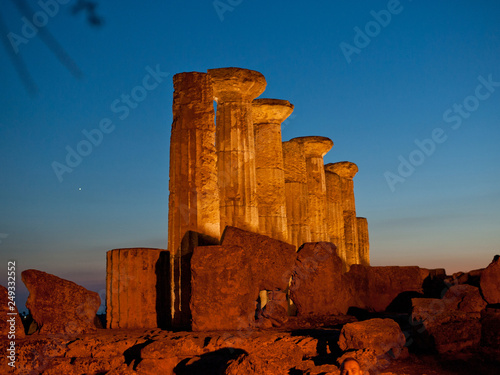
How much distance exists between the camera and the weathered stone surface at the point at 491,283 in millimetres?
9500

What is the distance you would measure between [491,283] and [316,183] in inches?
376

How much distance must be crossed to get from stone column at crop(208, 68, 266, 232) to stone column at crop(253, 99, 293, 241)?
1778 mm

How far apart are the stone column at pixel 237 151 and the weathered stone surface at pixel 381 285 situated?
133 inches

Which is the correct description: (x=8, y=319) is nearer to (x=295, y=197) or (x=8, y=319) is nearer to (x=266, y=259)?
(x=266, y=259)

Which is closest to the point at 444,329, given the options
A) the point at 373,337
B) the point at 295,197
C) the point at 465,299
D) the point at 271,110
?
the point at 373,337

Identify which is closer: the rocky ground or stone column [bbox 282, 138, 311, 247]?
the rocky ground

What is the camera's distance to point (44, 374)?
7.21m

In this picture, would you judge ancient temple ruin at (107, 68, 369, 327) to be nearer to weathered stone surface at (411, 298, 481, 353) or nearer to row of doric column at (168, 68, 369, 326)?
row of doric column at (168, 68, 369, 326)

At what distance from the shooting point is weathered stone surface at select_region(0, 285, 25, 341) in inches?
322

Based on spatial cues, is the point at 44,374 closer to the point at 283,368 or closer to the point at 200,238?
the point at 283,368

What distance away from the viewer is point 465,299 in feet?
30.6

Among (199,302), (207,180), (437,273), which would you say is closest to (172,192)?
(207,180)

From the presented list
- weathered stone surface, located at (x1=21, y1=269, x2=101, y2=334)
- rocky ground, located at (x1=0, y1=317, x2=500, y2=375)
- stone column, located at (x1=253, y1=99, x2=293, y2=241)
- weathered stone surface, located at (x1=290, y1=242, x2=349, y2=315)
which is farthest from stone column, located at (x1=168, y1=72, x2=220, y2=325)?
stone column, located at (x1=253, y1=99, x2=293, y2=241)

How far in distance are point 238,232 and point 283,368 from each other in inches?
141
